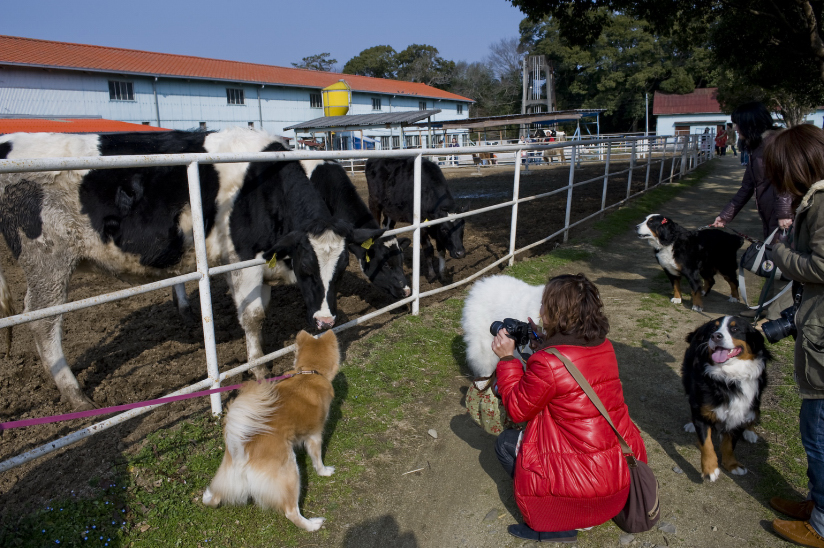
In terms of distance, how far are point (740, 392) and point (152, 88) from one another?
34644 mm

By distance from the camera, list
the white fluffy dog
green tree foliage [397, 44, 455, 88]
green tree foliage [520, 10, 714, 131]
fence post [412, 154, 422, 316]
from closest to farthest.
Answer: the white fluffy dog → fence post [412, 154, 422, 316] → green tree foliage [520, 10, 714, 131] → green tree foliage [397, 44, 455, 88]

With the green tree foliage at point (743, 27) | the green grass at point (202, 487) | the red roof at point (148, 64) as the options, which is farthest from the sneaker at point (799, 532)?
the red roof at point (148, 64)

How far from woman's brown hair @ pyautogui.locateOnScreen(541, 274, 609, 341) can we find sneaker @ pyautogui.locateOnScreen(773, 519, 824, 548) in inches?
47.3

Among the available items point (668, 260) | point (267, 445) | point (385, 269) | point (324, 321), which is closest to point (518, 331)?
point (267, 445)

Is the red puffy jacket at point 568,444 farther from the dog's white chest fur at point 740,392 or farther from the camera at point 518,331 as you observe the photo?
the dog's white chest fur at point 740,392

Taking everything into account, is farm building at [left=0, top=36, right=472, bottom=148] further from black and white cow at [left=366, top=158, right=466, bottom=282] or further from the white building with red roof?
the white building with red roof

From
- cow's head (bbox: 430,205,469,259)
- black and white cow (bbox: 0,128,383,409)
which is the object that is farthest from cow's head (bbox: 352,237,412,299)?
cow's head (bbox: 430,205,469,259)

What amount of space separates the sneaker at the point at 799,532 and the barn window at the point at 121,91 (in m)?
34.2

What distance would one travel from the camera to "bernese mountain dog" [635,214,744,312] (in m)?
5.33

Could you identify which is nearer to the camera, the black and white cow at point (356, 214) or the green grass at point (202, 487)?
the green grass at point (202, 487)

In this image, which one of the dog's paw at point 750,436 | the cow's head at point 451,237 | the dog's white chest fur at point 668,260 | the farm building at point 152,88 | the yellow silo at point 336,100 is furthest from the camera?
the yellow silo at point 336,100

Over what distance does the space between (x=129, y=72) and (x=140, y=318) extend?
2910 cm

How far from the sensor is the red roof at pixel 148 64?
1070 inches

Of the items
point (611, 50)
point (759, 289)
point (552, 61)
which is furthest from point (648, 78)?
point (759, 289)
